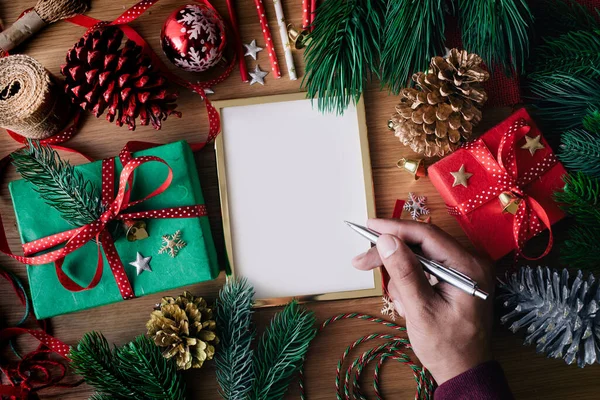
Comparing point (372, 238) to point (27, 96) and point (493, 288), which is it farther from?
point (27, 96)

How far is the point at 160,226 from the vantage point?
0.84 m

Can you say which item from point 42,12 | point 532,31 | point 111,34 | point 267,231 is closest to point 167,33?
point 111,34

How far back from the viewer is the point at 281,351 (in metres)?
0.85

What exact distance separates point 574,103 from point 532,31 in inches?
5.8

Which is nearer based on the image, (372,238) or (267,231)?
(372,238)

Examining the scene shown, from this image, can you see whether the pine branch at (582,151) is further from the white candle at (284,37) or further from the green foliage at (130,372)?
the green foliage at (130,372)

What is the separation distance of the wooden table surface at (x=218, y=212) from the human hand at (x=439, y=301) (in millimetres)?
94

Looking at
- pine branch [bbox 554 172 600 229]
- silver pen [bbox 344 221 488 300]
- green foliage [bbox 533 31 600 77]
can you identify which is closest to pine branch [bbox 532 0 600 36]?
green foliage [bbox 533 31 600 77]

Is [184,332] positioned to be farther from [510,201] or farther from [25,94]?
[510,201]

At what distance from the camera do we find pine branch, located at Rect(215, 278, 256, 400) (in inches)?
32.2

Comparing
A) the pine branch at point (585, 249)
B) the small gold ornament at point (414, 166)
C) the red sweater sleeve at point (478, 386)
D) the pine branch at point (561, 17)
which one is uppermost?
the pine branch at point (561, 17)

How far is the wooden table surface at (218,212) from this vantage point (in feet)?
2.93

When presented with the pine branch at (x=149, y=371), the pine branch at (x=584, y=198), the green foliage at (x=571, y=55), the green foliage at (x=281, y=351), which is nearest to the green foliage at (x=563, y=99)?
the green foliage at (x=571, y=55)

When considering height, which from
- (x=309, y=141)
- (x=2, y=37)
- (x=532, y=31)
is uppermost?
(x=2, y=37)
